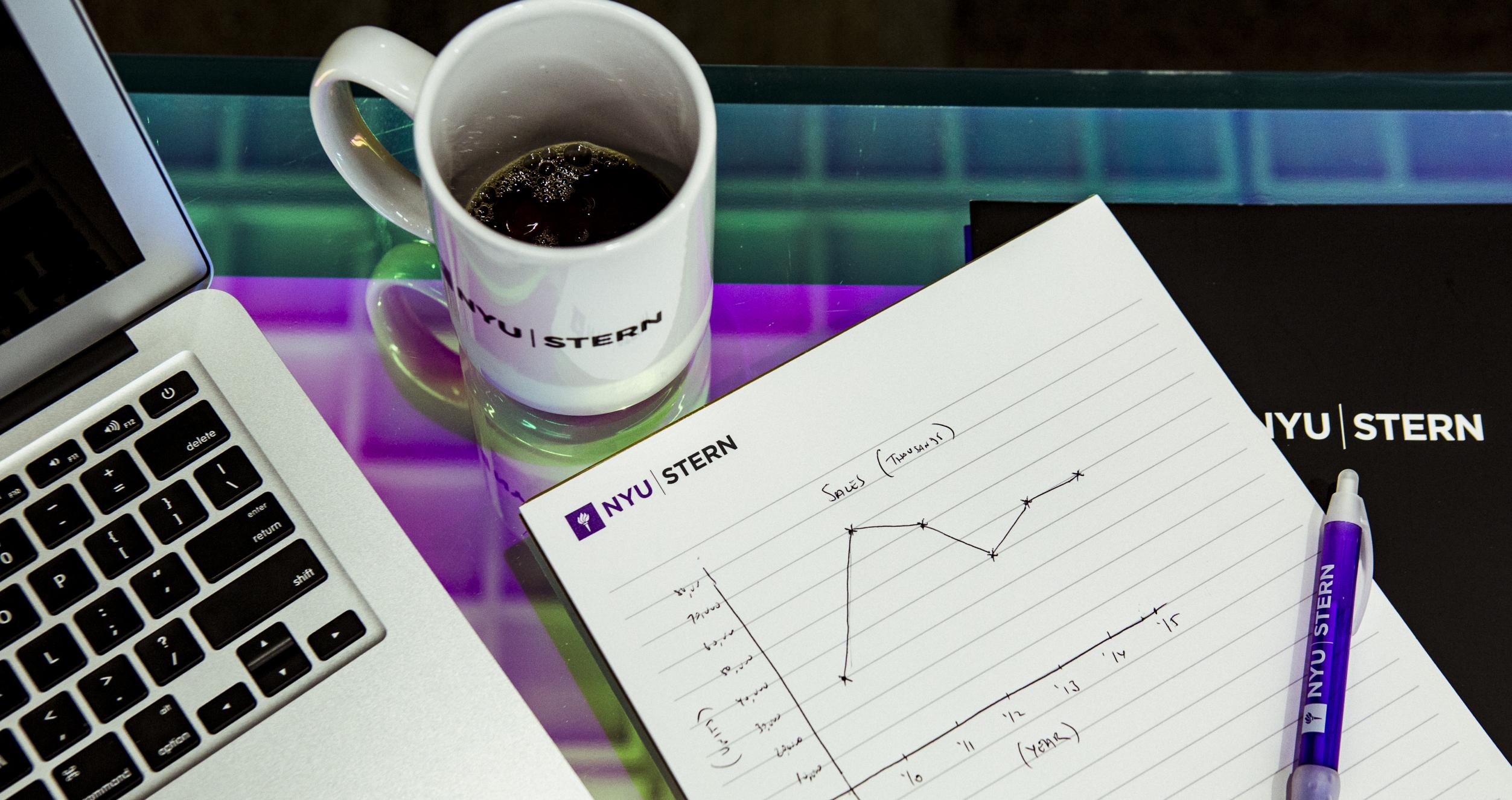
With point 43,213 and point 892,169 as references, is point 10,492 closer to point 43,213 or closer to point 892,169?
point 43,213

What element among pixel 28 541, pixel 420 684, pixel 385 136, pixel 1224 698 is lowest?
pixel 1224 698

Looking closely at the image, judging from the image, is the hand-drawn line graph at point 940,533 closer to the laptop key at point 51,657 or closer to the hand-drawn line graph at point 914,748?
the hand-drawn line graph at point 914,748

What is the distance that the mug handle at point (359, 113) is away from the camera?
1.38ft

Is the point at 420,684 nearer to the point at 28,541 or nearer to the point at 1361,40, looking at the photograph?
the point at 28,541

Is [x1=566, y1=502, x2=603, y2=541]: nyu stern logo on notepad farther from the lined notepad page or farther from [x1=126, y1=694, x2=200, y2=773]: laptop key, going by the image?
[x1=126, y1=694, x2=200, y2=773]: laptop key

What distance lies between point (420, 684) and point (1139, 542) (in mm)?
278

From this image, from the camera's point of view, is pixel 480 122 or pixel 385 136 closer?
pixel 480 122

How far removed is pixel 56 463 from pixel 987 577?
0.35m

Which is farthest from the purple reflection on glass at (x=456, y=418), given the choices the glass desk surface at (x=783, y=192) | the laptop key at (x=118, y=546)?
the laptop key at (x=118, y=546)

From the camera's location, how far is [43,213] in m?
0.44

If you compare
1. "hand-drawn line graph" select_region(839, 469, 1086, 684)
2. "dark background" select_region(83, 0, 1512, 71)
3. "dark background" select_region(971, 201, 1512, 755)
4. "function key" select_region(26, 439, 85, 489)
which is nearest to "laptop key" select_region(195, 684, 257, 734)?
"function key" select_region(26, 439, 85, 489)

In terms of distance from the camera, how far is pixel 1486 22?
1.01 metres

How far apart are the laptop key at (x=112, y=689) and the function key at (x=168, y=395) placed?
94 millimetres

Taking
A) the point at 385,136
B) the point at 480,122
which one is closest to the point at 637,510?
the point at 480,122
